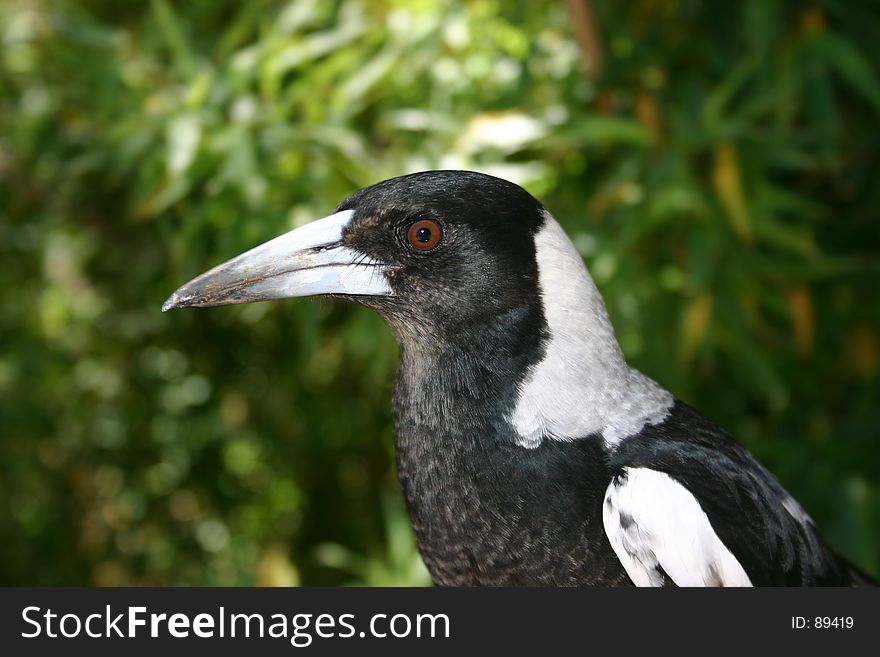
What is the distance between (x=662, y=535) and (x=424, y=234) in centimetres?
40

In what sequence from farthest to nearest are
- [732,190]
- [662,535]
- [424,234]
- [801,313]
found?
1. [801,313]
2. [732,190]
3. [424,234]
4. [662,535]

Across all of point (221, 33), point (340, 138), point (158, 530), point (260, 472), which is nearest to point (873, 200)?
point (340, 138)

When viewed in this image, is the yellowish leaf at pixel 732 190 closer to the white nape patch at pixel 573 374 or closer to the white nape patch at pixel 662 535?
the white nape patch at pixel 573 374

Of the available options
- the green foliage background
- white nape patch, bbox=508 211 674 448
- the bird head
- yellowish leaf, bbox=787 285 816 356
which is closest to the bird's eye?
the bird head

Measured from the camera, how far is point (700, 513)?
1.05m

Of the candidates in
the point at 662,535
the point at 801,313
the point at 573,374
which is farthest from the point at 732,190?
the point at 662,535

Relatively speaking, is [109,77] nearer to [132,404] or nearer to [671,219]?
[132,404]

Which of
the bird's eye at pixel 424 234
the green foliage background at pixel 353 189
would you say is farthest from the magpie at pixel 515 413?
the green foliage background at pixel 353 189

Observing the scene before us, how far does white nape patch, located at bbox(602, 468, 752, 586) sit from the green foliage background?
66 cm

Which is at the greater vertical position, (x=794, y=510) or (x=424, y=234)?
(x=424, y=234)

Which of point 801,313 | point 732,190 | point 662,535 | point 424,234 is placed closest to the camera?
point 662,535

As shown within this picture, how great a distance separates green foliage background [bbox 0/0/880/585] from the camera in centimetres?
174

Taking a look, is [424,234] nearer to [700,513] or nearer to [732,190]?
[700,513]

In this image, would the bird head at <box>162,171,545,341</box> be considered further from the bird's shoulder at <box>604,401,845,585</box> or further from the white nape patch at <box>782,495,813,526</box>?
the white nape patch at <box>782,495,813,526</box>
